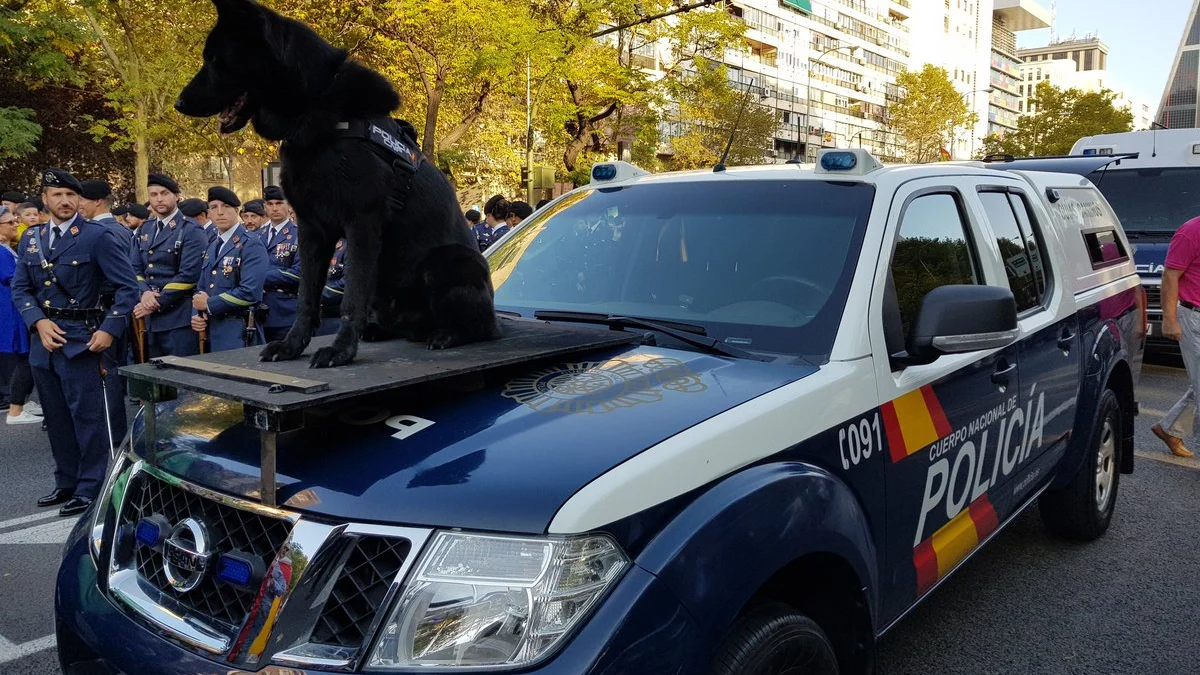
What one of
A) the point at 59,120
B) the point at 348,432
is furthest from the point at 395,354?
the point at 59,120

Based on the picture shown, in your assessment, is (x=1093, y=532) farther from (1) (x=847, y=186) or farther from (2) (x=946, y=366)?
(1) (x=847, y=186)

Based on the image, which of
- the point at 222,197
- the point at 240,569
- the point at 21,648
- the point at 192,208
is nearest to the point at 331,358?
the point at 240,569

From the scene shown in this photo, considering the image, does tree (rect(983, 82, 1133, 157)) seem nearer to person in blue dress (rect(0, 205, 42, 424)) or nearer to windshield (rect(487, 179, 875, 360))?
person in blue dress (rect(0, 205, 42, 424))

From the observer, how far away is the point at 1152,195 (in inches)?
439

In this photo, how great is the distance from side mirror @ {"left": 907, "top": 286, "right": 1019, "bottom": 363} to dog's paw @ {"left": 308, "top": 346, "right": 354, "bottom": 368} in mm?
1655

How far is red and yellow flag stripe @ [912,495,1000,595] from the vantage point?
112 inches

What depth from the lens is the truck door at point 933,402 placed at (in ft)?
8.79

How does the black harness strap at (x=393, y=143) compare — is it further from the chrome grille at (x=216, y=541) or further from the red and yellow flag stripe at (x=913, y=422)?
the red and yellow flag stripe at (x=913, y=422)

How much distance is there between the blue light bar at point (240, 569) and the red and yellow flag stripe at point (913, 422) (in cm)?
173

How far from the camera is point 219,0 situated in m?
2.42

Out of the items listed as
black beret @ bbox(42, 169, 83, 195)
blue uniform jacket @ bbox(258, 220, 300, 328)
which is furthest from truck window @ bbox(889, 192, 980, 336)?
blue uniform jacket @ bbox(258, 220, 300, 328)

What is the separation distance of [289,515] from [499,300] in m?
1.80

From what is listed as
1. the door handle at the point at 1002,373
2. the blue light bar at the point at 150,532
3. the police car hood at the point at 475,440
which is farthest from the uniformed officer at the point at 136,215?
the door handle at the point at 1002,373

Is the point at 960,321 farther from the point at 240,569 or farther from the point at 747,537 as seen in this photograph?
the point at 240,569
